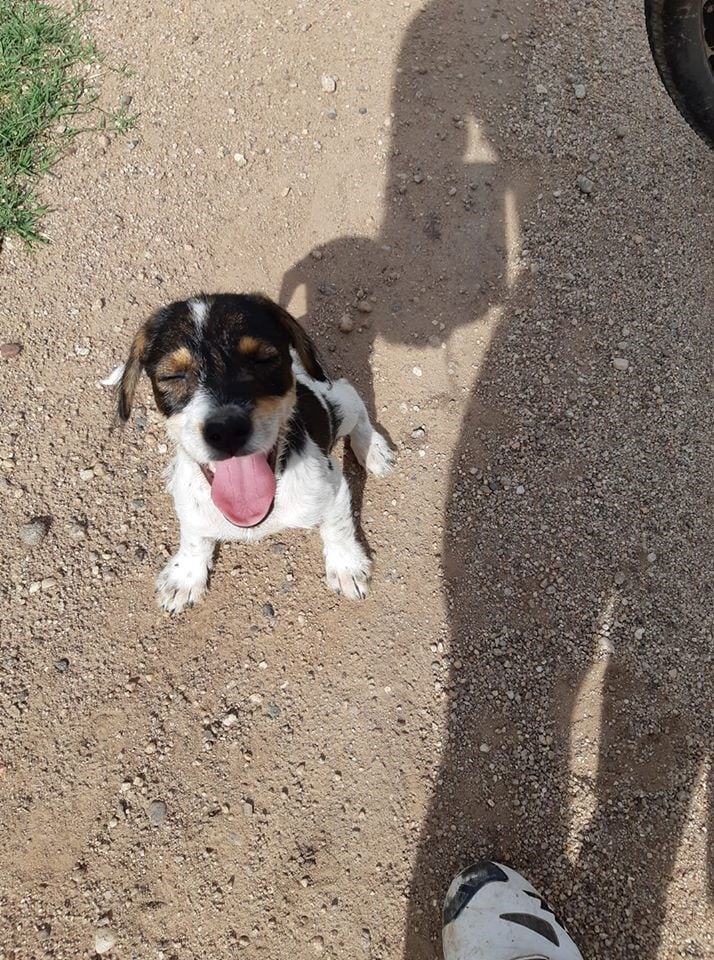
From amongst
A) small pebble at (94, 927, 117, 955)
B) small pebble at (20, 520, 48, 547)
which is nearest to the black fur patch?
small pebble at (20, 520, 48, 547)

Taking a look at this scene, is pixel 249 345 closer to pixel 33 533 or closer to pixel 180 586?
pixel 180 586

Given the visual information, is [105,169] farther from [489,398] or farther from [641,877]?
[641,877]

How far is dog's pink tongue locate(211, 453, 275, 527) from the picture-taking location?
10.6ft

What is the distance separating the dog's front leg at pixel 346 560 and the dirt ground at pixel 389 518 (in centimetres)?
12

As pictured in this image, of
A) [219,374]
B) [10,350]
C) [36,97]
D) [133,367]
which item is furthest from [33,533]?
[36,97]

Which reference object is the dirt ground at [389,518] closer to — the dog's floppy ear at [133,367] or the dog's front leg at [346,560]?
the dog's front leg at [346,560]

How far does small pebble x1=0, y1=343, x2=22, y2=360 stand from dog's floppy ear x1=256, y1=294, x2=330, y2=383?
2.32m

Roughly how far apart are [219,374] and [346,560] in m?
1.51

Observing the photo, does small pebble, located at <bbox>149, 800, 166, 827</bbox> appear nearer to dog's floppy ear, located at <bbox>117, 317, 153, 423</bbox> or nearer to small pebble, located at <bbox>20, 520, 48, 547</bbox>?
small pebble, located at <bbox>20, 520, 48, 547</bbox>

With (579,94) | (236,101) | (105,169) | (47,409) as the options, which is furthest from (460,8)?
(47,409)


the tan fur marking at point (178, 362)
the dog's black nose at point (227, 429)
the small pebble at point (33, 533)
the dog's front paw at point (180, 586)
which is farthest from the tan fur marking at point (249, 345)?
the small pebble at point (33, 533)

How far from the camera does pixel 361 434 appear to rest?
4320 mm

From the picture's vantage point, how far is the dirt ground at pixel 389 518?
3545mm

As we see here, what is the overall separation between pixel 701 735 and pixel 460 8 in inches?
221
